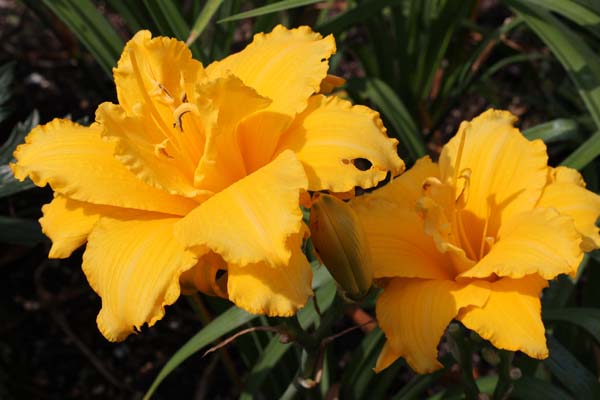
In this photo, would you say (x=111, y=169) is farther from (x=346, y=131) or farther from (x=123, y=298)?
(x=346, y=131)

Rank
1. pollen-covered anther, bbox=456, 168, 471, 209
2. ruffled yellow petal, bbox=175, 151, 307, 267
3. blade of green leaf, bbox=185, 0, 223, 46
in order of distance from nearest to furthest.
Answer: ruffled yellow petal, bbox=175, 151, 307, 267
pollen-covered anther, bbox=456, 168, 471, 209
blade of green leaf, bbox=185, 0, 223, 46

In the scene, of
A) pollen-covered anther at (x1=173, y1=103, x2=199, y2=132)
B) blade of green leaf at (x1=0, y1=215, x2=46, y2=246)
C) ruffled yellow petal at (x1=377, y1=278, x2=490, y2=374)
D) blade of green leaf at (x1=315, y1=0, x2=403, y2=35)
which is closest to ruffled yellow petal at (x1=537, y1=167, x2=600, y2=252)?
ruffled yellow petal at (x1=377, y1=278, x2=490, y2=374)

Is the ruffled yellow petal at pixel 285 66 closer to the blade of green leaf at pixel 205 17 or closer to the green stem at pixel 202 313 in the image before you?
the blade of green leaf at pixel 205 17

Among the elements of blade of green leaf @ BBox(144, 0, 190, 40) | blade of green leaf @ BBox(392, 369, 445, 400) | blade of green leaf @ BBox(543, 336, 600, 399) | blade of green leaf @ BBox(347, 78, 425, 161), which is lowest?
blade of green leaf @ BBox(543, 336, 600, 399)

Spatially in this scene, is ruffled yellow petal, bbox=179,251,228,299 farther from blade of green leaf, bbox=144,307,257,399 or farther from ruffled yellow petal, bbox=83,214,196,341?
blade of green leaf, bbox=144,307,257,399

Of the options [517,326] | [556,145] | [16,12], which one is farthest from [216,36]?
[16,12]

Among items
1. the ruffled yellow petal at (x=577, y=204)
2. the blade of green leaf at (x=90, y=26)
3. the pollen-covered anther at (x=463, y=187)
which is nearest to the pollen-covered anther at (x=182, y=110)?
the pollen-covered anther at (x=463, y=187)

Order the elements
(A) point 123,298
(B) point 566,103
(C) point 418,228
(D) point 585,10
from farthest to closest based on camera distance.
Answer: (B) point 566,103 < (D) point 585,10 < (C) point 418,228 < (A) point 123,298

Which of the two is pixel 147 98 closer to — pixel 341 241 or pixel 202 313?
pixel 341 241
